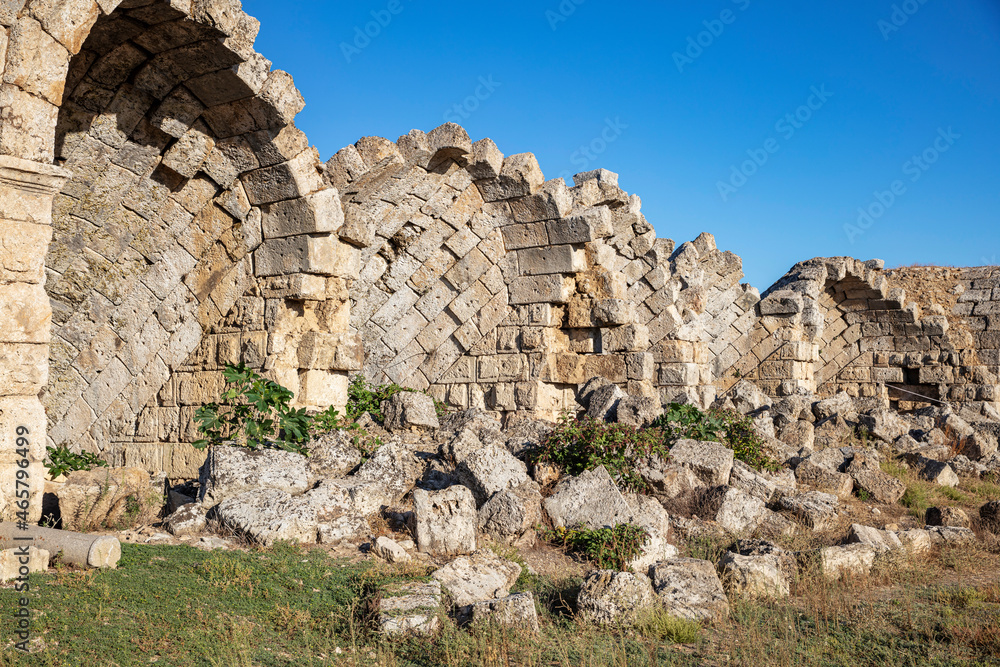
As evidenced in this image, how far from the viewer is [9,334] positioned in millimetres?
4805

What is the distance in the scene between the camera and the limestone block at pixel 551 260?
32.8ft

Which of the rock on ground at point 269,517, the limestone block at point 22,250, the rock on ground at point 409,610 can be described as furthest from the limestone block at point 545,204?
the rock on ground at point 409,610

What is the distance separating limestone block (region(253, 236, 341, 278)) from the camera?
24.7ft

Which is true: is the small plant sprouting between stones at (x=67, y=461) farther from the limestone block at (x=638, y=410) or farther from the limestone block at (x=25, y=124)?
the limestone block at (x=638, y=410)

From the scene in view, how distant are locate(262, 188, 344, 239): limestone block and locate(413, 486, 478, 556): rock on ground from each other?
10.3 ft

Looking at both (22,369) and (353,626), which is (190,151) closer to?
(22,369)

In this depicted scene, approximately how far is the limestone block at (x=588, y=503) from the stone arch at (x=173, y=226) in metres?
2.89

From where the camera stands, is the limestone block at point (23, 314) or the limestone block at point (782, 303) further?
the limestone block at point (782, 303)

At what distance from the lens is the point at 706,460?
7.17 metres

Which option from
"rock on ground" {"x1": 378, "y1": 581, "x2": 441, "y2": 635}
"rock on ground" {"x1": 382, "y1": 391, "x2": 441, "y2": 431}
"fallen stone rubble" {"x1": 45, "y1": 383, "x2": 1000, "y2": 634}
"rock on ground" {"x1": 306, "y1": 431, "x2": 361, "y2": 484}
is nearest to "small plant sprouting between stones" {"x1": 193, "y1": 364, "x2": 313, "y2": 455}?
"rock on ground" {"x1": 306, "y1": 431, "x2": 361, "y2": 484}

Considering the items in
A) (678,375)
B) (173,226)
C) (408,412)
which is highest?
(173,226)

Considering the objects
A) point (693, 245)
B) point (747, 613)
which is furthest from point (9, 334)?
point (693, 245)

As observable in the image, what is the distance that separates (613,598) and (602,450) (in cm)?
260

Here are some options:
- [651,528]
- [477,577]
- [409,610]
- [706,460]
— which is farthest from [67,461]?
[706,460]
